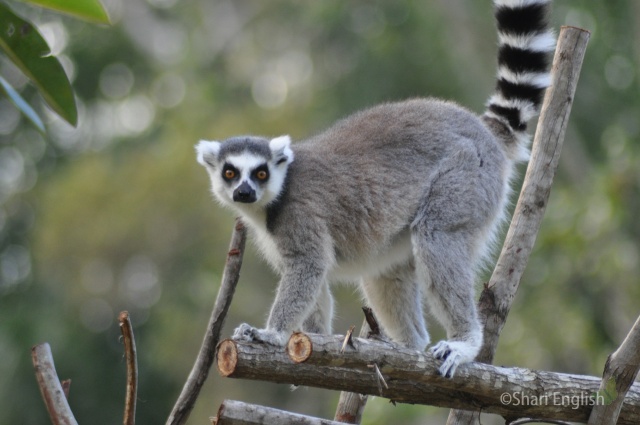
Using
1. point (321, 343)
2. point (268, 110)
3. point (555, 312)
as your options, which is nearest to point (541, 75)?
point (321, 343)

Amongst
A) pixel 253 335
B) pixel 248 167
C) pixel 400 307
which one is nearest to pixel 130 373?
pixel 253 335

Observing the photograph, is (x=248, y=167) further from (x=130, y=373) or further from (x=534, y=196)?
(x=130, y=373)

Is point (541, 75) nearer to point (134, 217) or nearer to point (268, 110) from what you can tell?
point (134, 217)

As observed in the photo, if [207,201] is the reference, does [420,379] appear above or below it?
above

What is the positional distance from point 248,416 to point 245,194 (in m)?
1.93

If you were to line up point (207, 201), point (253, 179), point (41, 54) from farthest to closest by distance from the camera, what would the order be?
point (207, 201)
point (253, 179)
point (41, 54)

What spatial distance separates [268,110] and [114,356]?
6783mm

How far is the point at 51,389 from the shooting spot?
4.48 metres

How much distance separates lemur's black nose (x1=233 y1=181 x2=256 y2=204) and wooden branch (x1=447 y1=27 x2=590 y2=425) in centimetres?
150

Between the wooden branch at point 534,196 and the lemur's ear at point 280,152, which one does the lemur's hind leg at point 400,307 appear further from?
the lemur's ear at point 280,152

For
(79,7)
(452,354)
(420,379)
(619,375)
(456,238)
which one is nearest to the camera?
(79,7)

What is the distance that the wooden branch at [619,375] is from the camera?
473cm

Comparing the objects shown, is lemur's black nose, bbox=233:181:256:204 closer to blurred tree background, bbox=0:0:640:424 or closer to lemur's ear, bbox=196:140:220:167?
lemur's ear, bbox=196:140:220:167

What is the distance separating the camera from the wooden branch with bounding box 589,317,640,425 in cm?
473
